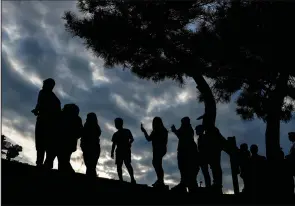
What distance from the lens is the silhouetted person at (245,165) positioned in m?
8.67

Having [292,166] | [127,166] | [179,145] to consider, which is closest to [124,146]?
[127,166]

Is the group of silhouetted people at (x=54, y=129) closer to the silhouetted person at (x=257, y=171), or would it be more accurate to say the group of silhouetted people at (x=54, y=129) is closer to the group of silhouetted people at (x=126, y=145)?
the group of silhouetted people at (x=126, y=145)

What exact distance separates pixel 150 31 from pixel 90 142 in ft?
21.0

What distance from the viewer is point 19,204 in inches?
168

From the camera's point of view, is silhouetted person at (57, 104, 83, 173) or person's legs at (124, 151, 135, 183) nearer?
silhouetted person at (57, 104, 83, 173)

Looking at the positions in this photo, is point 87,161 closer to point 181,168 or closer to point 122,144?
point 122,144

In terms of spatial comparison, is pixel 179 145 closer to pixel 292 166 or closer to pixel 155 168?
pixel 155 168

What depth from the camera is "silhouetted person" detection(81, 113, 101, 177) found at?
7.32m

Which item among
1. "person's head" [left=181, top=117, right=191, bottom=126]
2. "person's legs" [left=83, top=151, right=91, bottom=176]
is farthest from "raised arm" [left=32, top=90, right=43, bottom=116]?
"person's head" [left=181, top=117, right=191, bottom=126]

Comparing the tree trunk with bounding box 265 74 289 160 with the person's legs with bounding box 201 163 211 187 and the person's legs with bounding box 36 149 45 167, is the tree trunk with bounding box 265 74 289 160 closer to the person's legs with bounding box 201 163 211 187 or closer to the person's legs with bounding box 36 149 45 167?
the person's legs with bounding box 201 163 211 187

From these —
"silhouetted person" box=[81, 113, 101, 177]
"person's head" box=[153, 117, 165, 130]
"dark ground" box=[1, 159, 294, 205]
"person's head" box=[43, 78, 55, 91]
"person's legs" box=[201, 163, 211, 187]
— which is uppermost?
"person's head" box=[43, 78, 55, 91]

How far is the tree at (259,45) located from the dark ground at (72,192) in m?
4.82

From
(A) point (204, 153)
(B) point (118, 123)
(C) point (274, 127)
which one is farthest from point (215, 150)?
(C) point (274, 127)

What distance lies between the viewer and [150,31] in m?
12.8
